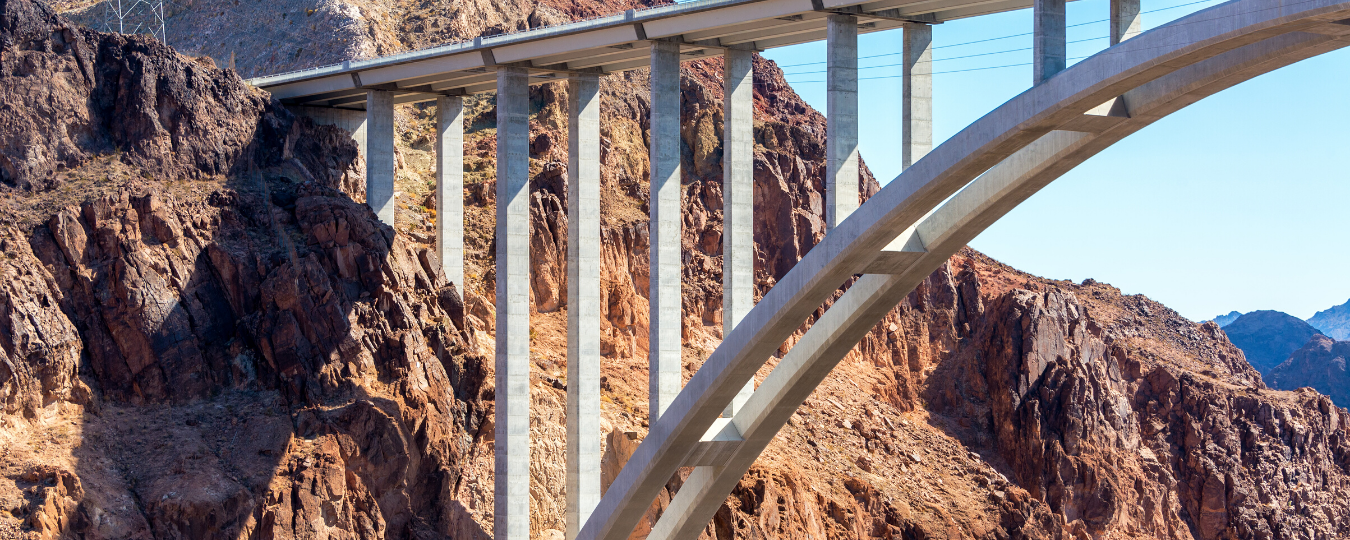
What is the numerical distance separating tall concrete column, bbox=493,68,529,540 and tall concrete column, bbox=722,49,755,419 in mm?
7655

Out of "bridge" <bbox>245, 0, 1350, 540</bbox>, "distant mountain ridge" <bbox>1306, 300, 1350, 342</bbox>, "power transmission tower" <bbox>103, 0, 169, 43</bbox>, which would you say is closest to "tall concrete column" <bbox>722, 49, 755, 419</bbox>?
"bridge" <bbox>245, 0, 1350, 540</bbox>

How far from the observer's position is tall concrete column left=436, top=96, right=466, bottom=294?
167 feet

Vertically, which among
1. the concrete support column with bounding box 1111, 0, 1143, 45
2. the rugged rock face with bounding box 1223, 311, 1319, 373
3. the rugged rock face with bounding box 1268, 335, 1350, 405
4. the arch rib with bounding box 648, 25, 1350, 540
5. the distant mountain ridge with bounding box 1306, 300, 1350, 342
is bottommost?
the arch rib with bounding box 648, 25, 1350, 540

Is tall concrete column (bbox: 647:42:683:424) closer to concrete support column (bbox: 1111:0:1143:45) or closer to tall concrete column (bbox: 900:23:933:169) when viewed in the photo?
tall concrete column (bbox: 900:23:933:169)

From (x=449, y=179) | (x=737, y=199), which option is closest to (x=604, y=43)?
(x=737, y=199)

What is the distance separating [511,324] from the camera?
4562 cm

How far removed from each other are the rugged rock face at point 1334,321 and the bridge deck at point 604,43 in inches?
5135

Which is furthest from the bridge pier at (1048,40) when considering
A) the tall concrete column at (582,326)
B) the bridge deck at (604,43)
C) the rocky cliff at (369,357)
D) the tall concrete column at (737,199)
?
the rocky cliff at (369,357)

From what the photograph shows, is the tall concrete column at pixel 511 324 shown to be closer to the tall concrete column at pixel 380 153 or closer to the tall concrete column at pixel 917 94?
the tall concrete column at pixel 380 153

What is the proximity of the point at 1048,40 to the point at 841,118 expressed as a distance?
6.33 metres

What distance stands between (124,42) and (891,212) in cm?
2790

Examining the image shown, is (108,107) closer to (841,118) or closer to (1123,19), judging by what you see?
(841,118)

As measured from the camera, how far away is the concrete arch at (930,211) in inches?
1048

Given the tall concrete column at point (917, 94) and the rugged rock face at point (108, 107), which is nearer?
the tall concrete column at point (917, 94)
